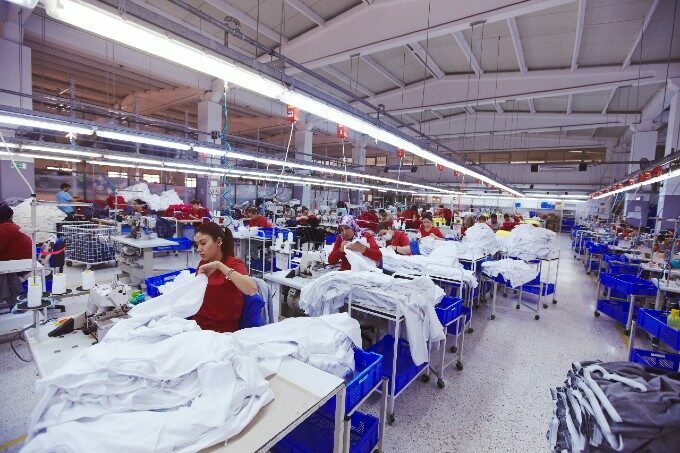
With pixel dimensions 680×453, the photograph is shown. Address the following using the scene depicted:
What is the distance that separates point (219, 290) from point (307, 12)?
204 inches

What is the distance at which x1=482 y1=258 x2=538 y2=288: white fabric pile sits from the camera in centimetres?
487

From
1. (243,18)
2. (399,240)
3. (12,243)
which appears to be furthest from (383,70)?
(12,243)

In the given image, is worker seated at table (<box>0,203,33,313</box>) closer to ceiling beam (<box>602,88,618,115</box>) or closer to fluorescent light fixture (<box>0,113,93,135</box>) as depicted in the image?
fluorescent light fixture (<box>0,113,93,135</box>)

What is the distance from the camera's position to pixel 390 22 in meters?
5.14

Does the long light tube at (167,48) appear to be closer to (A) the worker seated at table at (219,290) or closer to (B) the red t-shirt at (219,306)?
(A) the worker seated at table at (219,290)

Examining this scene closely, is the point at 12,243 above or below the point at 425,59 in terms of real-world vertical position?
below

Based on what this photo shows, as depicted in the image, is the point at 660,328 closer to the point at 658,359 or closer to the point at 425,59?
the point at 658,359

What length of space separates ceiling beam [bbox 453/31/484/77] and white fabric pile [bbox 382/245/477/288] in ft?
13.2

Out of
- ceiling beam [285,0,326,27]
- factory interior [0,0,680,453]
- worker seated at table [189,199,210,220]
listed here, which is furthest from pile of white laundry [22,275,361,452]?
worker seated at table [189,199,210,220]

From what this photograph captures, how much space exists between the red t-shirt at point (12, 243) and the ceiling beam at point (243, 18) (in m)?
4.17

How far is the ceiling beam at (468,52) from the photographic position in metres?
5.92

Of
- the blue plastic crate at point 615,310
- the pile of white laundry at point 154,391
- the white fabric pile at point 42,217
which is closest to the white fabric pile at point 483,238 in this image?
the blue plastic crate at point 615,310

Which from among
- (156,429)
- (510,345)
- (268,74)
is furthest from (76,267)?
(510,345)

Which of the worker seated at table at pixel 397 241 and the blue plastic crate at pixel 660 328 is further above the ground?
the worker seated at table at pixel 397 241
